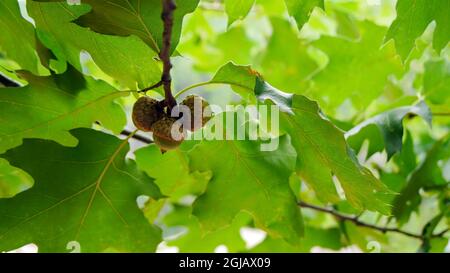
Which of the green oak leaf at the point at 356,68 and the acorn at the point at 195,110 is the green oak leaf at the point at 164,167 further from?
the green oak leaf at the point at 356,68

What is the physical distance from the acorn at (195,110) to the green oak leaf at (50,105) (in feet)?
0.41

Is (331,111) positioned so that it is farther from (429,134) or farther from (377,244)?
(429,134)

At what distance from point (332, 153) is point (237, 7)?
0.30 m

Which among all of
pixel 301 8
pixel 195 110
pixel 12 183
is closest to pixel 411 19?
pixel 301 8

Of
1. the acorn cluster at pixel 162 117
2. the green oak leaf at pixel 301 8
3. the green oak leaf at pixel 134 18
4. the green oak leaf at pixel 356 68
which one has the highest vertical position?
the green oak leaf at pixel 356 68

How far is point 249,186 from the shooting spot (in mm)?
1185

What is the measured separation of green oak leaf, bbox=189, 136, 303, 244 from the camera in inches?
45.3

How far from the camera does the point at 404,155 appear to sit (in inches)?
63.4

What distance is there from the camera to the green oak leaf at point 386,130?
1.26 m

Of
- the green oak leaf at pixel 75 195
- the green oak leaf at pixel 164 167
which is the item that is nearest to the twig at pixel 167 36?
the green oak leaf at pixel 75 195

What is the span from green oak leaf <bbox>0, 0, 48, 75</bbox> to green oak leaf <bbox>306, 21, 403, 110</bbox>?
2.67 ft

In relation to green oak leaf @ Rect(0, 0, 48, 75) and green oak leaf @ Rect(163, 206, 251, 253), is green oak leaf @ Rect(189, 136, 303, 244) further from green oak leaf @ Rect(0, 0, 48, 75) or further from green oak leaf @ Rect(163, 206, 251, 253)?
green oak leaf @ Rect(163, 206, 251, 253)

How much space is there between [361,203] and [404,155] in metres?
0.68

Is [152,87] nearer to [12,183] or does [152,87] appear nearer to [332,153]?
[332,153]
